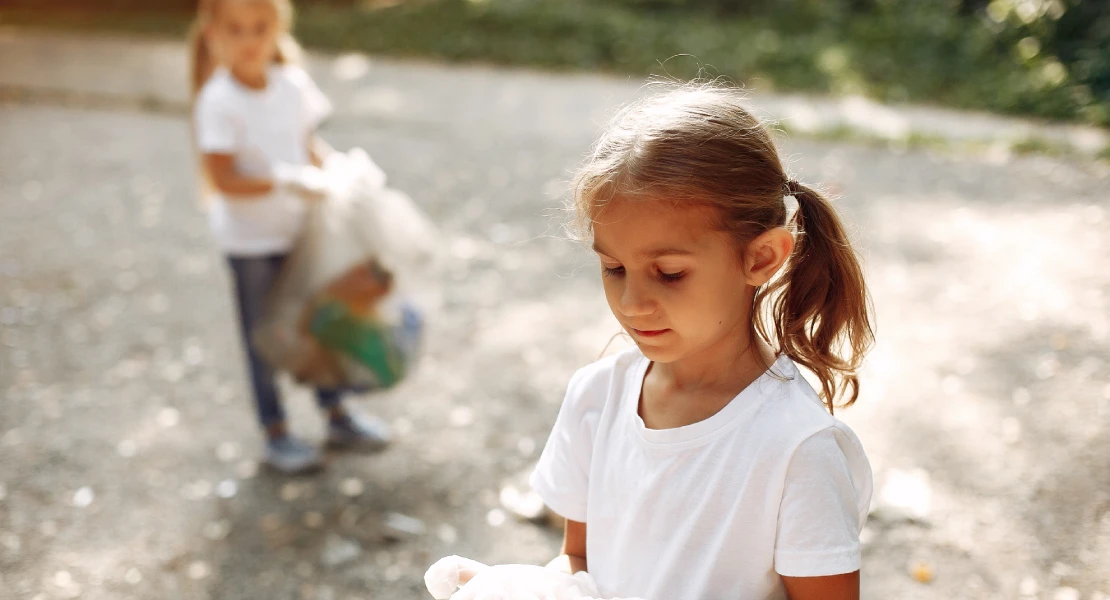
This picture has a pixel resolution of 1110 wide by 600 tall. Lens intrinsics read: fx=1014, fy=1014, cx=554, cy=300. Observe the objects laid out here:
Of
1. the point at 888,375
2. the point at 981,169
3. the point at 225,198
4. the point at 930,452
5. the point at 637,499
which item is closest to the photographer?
the point at 637,499

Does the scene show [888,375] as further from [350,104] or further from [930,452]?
[350,104]

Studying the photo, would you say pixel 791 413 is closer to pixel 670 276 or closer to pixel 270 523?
pixel 670 276

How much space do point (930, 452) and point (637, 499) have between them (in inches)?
97.6

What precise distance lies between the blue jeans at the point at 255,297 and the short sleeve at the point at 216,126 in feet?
1.26

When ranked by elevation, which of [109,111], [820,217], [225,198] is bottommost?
[109,111]

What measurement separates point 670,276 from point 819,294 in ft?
1.06

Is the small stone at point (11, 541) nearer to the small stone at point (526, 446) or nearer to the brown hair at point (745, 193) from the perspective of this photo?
the small stone at point (526, 446)

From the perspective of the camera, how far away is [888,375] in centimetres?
425

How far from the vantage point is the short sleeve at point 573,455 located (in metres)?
1.71

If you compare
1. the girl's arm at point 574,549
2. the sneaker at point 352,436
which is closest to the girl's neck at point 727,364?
the girl's arm at point 574,549

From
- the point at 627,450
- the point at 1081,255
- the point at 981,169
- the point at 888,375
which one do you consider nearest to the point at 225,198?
the point at 627,450

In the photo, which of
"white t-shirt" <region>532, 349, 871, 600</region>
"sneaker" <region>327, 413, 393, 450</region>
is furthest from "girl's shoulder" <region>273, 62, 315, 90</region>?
"white t-shirt" <region>532, 349, 871, 600</region>

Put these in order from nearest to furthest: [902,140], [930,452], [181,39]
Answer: [930,452] < [902,140] < [181,39]

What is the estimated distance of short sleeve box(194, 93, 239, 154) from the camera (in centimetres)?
325
